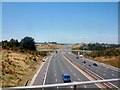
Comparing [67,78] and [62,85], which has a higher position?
[62,85]

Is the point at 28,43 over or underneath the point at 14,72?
over

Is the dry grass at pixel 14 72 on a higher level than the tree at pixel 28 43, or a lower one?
lower

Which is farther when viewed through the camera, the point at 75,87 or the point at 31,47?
the point at 31,47

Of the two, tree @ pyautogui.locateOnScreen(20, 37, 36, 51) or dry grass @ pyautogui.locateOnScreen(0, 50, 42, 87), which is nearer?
dry grass @ pyautogui.locateOnScreen(0, 50, 42, 87)

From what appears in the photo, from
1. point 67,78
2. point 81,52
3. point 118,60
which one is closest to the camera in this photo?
point 67,78

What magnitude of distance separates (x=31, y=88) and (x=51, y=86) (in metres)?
0.23

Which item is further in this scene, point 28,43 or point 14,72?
point 28,43

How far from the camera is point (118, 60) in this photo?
2576 inches

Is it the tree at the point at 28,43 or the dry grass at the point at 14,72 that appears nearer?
the dry grass at the point at 14,72

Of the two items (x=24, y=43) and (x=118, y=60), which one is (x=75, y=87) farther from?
(x=24, y=43)

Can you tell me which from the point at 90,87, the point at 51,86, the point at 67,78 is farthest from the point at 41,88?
the point at 67,78

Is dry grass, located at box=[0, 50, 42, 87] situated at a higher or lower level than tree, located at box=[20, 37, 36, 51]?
lower

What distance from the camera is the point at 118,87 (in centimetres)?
367

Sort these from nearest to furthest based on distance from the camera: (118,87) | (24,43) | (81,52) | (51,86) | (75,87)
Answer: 1. (51,86)
2. (75,87)
3. (118,87)
4. (24,43)
5. (81,52)
